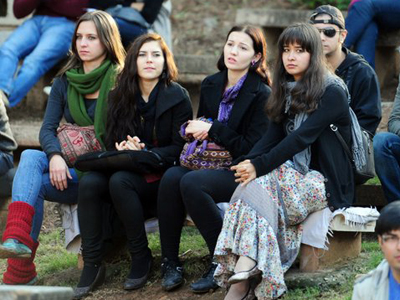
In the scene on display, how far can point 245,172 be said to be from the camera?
4.66m

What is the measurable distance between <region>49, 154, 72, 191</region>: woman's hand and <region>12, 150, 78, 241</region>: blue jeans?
0.05m

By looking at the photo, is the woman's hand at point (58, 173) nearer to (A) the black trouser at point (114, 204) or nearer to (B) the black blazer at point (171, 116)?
(A) the black trouser at point (114, 204)

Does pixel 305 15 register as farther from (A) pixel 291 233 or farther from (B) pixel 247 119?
(A) pixel 291 233

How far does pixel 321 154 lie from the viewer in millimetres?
4801

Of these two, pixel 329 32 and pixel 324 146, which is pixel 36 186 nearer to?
pixel 324 146

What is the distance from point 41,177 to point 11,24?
2971 millimetres

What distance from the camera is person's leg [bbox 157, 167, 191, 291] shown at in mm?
5012

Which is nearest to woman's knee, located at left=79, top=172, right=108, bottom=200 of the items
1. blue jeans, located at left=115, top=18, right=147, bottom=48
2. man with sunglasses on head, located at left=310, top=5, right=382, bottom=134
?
man with sunglasses on head, located at left=310, top=5, right=382, bottom=134

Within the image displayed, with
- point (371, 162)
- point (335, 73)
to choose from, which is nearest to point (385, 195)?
point (371, 162)

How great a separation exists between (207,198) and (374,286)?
1.46 m

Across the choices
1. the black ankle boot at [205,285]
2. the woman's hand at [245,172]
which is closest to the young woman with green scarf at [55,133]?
the black ankle boot at [205,285]

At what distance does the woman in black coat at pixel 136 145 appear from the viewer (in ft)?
17.0

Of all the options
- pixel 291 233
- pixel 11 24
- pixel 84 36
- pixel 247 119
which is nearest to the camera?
pixel 291 233

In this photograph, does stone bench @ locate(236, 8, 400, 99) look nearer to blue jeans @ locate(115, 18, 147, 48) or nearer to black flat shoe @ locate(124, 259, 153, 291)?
blue jeans @ locate(115, 18, 147, 48)
